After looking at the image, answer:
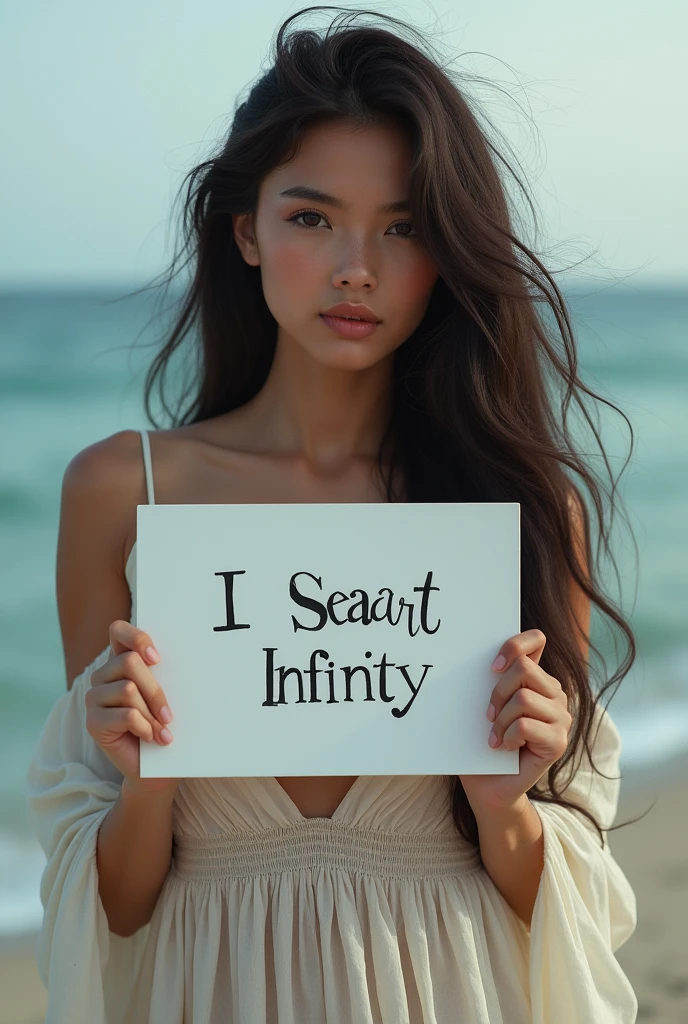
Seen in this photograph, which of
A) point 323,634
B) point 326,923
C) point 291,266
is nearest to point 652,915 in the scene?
point 326,923

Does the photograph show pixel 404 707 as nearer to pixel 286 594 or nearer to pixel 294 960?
pixel 286 594

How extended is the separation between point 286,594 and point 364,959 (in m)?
0.60

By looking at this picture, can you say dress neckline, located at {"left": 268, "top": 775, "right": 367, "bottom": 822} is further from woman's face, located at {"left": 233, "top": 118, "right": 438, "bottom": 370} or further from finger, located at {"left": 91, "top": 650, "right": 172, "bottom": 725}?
woman's face, located at {"left": 233, "top": 118, "right": 438, "bottom": 370}

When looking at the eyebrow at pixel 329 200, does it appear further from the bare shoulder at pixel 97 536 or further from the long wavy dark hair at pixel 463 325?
the bare shoulder at pixel 97 536

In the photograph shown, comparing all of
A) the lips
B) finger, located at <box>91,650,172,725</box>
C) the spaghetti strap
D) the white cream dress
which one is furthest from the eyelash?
finger, located at <box>91,650,172,725</box>

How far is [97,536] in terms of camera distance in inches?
79.1

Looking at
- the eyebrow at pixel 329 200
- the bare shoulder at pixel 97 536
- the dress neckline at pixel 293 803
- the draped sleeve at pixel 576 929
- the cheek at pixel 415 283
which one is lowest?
the draped sleeve at pixel 576 929

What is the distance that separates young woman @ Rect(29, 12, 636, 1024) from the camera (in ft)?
5.85

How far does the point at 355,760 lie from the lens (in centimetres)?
162

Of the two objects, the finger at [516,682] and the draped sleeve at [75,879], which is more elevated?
the finger at [516,682]

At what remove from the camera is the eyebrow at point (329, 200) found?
6.13ft

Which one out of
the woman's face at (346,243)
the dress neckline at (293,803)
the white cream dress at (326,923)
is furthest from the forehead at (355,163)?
the dress neckline at (293,803)

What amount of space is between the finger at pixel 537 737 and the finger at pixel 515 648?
8cm

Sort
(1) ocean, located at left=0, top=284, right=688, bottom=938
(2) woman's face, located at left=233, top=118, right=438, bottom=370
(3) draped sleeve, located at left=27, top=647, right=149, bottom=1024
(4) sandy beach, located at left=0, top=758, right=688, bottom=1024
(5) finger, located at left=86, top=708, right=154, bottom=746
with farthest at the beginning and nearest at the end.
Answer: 1. (1) ocean, located at left=0, top=284, right=688, bottom=938
2. (4) sandy beach, located at left=0, top=758, right=688, bottom=1024
3. (2) woman's face, located at left=233, top=118, right=438, bottom=370
4. (3) draped sleeve, located at left=27, top=647, right=149, bottom=1024
5. (5) finger, located at left=86, top=708, right=154, bottom=746
